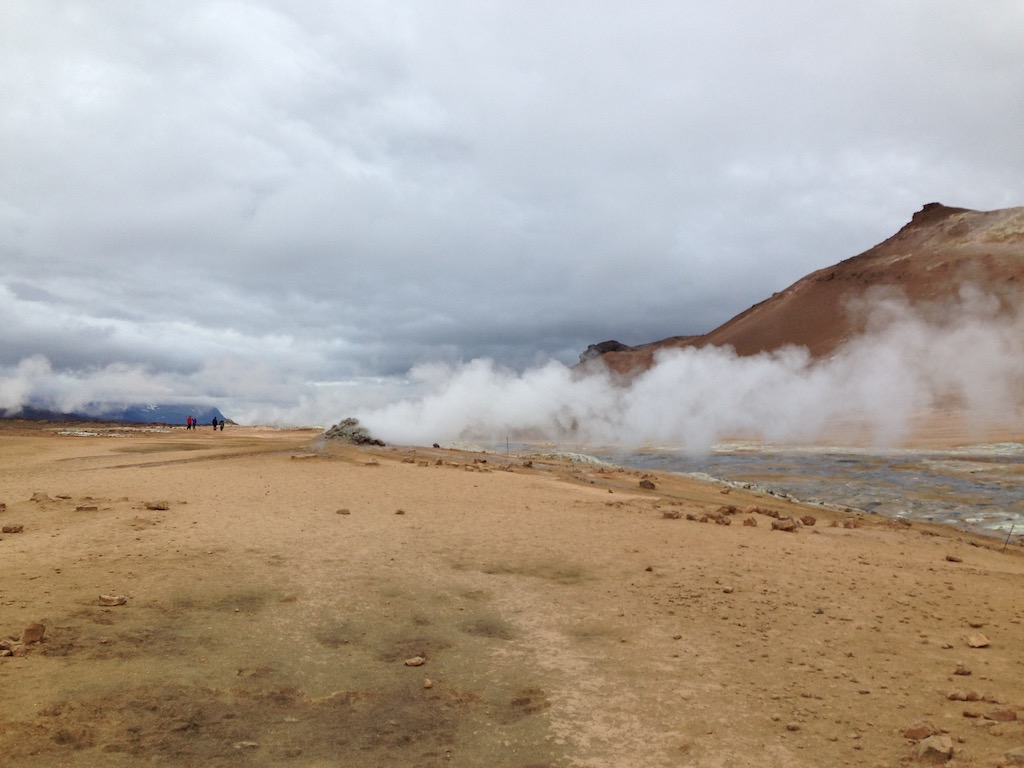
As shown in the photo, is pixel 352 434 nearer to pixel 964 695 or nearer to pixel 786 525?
pixel 786 525

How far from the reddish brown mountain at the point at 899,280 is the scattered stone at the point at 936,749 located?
91.6 metres

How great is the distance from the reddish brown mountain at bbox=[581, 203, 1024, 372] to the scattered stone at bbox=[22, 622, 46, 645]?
9508cm

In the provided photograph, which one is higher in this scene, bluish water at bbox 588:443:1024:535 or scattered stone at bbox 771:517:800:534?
scattered stone at bbox 771:517:800:534

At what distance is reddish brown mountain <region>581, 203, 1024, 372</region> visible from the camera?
89562 mm

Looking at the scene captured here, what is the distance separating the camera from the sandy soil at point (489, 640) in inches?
197

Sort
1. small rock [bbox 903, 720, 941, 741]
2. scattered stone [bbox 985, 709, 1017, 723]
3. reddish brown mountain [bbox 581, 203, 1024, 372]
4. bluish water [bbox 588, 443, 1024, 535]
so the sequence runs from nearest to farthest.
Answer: small rock [bbox 903, 720, 941, 741] → scattered stone [bbox 985, 709, 1017, 723] → bluish water [bbox 588, 443, 1024, 535] → reddish brown mountain [bbox 581, 203, 1024, 372]

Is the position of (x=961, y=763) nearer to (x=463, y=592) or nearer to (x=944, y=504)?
(x=463, y=592)

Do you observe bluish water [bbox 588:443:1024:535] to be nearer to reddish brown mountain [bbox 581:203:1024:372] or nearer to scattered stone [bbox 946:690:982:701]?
scattered stone [bbox 946:690:982:701]

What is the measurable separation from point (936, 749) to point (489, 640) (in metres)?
4.12

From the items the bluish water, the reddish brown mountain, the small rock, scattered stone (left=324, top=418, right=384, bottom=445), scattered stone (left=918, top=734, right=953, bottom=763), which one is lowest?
the bluish water

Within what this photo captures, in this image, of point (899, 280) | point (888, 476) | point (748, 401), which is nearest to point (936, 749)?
point (888, 476)

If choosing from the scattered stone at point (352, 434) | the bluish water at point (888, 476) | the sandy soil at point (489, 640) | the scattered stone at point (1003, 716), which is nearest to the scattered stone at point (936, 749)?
the sandy soil at point (489, 640)

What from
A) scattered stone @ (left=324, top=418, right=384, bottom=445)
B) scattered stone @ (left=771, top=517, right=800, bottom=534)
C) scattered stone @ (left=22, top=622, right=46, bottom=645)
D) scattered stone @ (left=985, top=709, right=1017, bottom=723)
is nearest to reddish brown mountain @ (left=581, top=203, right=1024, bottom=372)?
scattered stone @ (left=324, top=418, right=384, bottom=445)

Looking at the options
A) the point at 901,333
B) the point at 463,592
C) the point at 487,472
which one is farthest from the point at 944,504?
the point at 901,333
